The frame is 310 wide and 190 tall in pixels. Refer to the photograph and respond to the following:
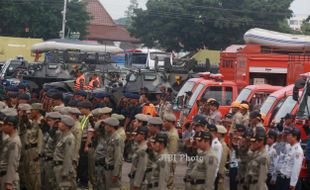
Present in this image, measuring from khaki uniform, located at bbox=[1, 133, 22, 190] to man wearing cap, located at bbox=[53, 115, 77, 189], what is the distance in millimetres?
1123

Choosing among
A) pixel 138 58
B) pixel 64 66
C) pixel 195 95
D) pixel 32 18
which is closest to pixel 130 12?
pixel 32 18

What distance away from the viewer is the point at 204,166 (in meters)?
11.0

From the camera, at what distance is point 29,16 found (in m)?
56.6

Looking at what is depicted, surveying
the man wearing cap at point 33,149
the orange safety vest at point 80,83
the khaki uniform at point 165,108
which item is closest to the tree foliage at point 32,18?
the orange safety vest at point 80,83

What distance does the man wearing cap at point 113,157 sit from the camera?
12.7 meters

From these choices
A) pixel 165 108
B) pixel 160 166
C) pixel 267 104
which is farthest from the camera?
pixel 165 108

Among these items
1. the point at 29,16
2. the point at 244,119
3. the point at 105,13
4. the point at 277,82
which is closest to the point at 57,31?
the point at 29,16

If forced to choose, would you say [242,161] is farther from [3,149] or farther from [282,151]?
[3,149]

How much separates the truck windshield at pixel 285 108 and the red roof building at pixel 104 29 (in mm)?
60461

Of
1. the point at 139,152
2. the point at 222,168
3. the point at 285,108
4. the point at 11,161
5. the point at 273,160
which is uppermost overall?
the point at 285,108

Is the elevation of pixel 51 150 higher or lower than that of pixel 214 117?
lower

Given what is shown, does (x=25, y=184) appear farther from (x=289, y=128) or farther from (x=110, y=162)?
(x=289, y=128)

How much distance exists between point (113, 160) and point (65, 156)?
79cm

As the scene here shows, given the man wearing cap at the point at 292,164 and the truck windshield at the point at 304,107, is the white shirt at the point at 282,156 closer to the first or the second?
the man wearing cap at the point at 292,164
